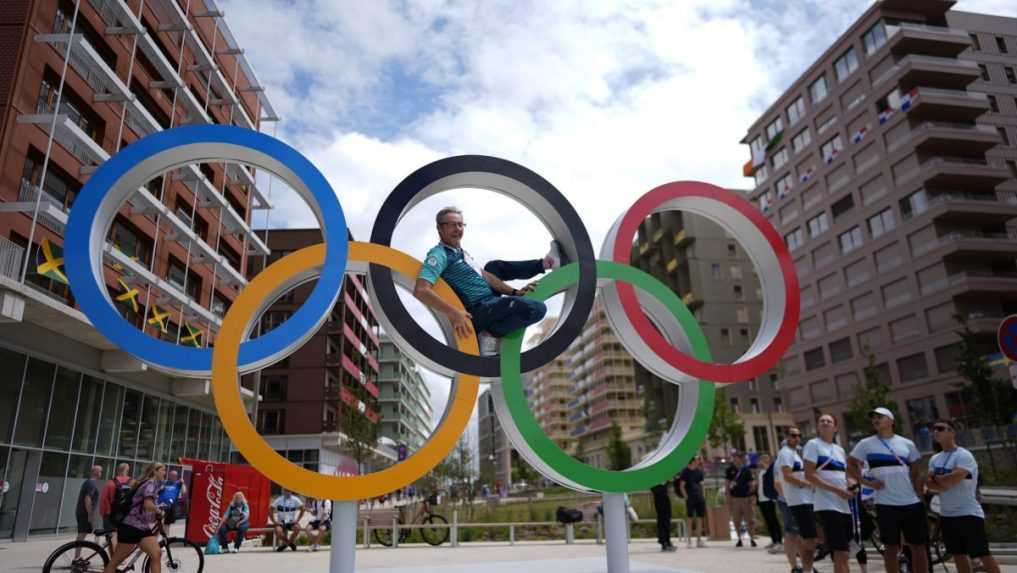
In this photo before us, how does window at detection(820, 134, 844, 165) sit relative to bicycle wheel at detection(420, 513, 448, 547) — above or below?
above

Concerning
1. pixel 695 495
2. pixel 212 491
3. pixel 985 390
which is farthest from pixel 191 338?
pixel 985 390

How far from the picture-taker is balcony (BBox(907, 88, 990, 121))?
43.2 m

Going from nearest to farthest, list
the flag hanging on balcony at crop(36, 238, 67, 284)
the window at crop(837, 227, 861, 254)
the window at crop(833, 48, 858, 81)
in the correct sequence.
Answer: the flag hanging on balcony at crop(36, 238, 67, 284) → the window at crop(837, 227, 861, 254) → the window at crop(833, 48, 858, 81)

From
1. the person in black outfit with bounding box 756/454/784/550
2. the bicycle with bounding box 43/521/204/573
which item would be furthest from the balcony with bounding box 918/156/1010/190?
the bicycle with bounding box 43/521/204/573

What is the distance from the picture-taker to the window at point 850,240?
1924 inches

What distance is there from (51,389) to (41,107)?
373 inches

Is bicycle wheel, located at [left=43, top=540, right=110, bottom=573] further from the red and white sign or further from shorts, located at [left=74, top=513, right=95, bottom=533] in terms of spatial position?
the red and white sign

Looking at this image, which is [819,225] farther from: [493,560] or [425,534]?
[493,560]

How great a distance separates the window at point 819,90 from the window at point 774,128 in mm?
4427

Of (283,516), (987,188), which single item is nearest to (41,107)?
(283,516)

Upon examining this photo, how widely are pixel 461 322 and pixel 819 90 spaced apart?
56.6 metres

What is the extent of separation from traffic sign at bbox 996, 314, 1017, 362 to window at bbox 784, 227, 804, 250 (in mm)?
50765

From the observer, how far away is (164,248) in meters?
28.6

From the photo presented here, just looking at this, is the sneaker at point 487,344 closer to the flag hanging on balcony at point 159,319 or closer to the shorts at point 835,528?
the shorts at point 835,528
